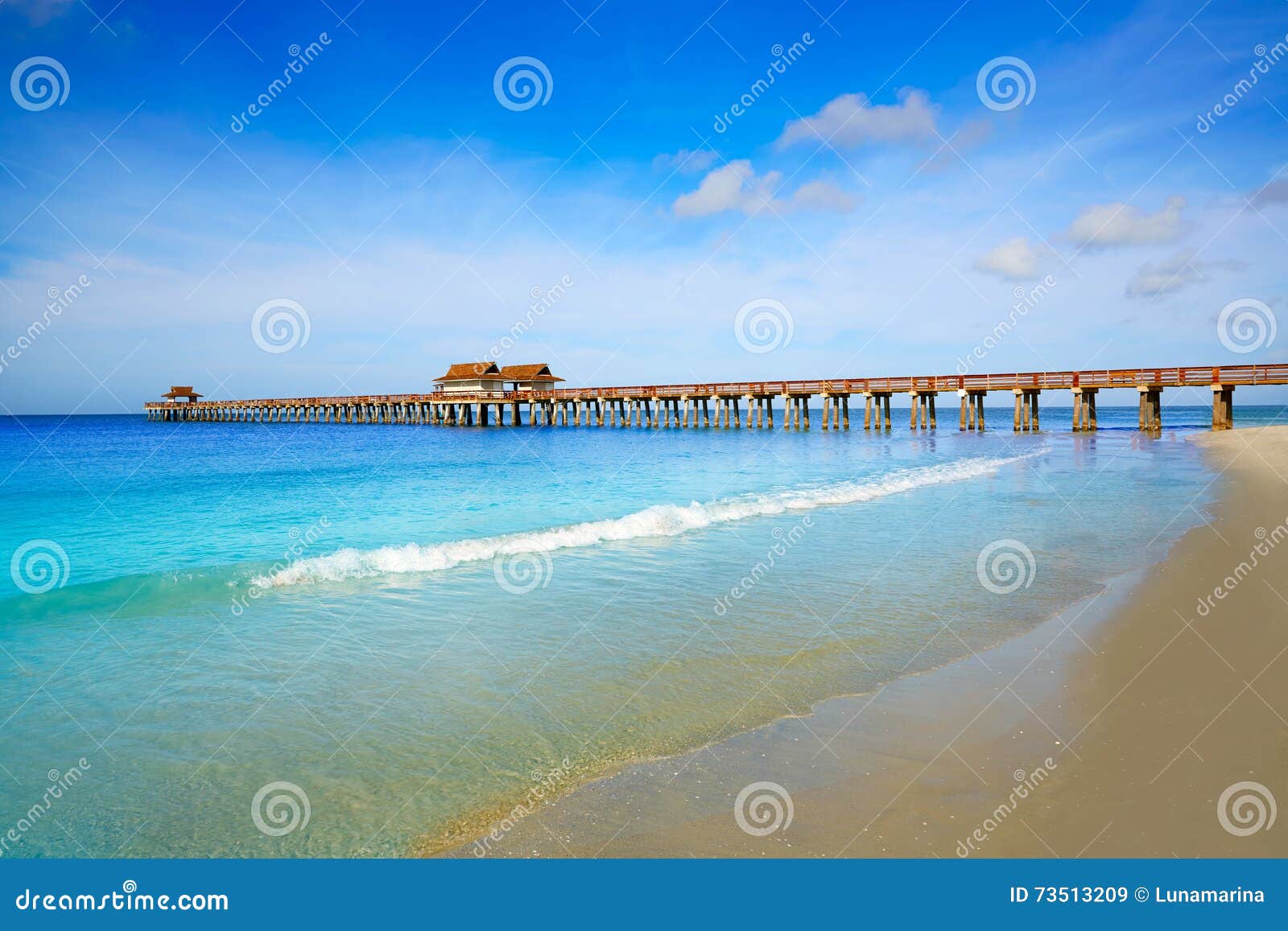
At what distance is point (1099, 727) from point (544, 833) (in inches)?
152

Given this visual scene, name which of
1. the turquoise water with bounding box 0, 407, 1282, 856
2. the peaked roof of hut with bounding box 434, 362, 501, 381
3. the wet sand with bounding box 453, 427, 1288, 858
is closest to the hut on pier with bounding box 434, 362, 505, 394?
the peaked roof of hut with bounding box 434, 362, 501, 381

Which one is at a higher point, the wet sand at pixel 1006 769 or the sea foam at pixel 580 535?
the sea foam at pixel 580 535

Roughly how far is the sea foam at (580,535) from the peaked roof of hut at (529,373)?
180 feet

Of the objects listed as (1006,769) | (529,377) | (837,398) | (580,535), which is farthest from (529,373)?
(1006,769)

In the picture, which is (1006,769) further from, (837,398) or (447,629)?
(837,398)

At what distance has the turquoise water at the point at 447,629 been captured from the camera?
4562mm

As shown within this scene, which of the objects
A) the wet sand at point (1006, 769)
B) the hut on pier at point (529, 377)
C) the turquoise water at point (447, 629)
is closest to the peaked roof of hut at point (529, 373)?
the hut on pier at point (529, 377)

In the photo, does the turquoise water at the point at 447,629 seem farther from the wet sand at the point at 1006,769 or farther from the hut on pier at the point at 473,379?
the hut on pier at the point at 473,379

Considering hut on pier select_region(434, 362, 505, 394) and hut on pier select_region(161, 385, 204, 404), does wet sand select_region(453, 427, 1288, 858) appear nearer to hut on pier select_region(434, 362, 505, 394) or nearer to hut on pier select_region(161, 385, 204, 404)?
hut on pier select_region(434, 362, 505, 394)

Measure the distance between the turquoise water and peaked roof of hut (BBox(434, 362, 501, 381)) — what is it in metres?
52.8

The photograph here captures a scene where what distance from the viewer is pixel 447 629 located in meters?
8.00

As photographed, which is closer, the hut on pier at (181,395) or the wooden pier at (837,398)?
the wooden pier at (837,398)

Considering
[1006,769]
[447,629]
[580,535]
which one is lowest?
[1006,769]

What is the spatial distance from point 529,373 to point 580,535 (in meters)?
62.0
